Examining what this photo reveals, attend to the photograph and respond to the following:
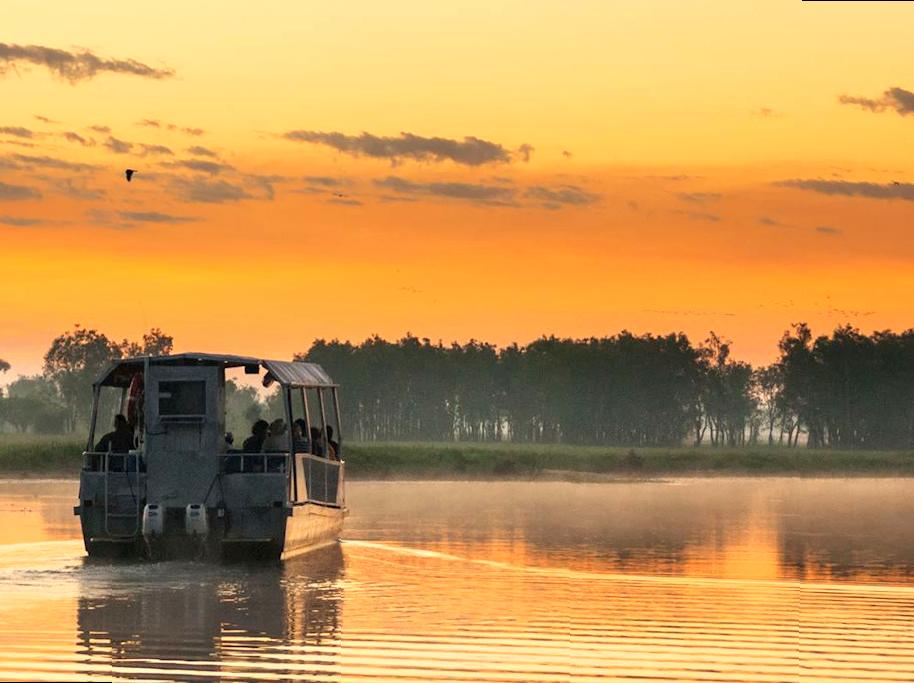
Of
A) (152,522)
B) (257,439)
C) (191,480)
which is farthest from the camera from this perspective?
(257,439)

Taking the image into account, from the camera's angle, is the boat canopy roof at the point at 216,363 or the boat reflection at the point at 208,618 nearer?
the boat reflection at the point at 208,618

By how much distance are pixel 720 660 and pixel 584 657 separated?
1650mm

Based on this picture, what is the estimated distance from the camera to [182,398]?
1485 inches

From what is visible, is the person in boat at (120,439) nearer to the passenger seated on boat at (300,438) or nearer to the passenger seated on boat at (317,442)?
the passenger seated on boat at (300,438)

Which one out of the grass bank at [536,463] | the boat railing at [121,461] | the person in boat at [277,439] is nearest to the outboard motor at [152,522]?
the boat railing at [121,461]

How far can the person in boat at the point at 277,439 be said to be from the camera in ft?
125

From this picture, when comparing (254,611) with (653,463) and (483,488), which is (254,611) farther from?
(653,463)

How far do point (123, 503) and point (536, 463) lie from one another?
89921 millimetres

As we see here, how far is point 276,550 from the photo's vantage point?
120 ft

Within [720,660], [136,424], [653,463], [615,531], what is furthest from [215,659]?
[653,463]

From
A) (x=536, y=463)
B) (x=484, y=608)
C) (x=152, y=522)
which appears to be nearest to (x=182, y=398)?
(x=152, y=522)

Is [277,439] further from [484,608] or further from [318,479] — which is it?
Answer: [484,608]

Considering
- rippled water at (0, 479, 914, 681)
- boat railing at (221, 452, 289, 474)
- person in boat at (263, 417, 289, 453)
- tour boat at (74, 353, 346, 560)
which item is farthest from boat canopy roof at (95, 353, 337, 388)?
rippled water at (0, 479, 914, 681)

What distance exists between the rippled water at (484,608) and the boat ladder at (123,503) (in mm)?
1028
